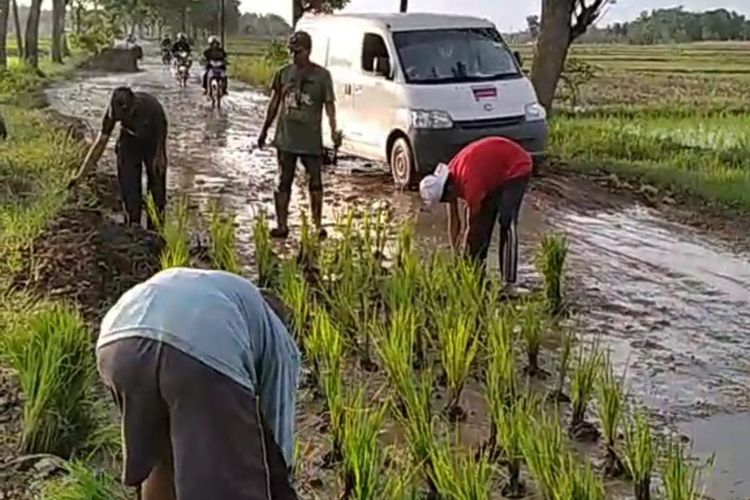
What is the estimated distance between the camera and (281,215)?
9109mm

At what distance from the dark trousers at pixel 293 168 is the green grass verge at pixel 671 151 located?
4120mm

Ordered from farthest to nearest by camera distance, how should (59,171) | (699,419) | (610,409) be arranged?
(59,171) < (699,419) < (610,409)

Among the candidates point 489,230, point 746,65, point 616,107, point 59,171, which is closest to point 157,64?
point 746,65

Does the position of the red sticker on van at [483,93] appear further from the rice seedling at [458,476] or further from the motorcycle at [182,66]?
the motorcycle at [182,66]

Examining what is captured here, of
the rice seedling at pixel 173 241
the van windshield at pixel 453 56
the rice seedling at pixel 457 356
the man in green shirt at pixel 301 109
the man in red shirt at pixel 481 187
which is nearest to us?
the rice seedling at pixel 457 356

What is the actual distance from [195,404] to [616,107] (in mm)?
19817

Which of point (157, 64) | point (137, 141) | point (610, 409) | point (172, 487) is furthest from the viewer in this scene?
point (157, 64)

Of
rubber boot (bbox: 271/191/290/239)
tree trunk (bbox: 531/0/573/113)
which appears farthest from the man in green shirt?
tree trunk (bbox: 531/0/573/113)

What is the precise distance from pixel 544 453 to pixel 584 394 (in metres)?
1.22

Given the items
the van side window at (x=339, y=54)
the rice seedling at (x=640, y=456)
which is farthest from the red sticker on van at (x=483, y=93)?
the rice seedling at (x=640, y=456)

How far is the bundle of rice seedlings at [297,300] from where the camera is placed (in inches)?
214

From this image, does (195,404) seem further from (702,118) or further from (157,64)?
(157,64)

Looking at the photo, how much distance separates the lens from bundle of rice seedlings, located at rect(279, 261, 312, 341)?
543 cm

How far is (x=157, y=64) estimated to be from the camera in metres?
47.5
